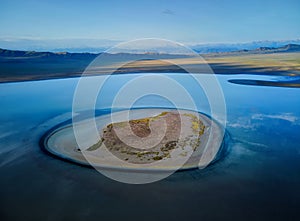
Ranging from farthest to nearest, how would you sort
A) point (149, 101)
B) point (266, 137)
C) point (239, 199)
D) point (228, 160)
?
point (149, 101) → point (266, 137) → point (228, 160) → point (239, 199)

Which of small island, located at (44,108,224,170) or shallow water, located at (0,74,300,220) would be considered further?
small island, located at (44,108,224,170)

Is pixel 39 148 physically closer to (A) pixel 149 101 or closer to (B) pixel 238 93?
(A) pixel 149 101

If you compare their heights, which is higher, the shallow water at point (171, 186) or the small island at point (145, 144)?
the small island at point (145, 144)

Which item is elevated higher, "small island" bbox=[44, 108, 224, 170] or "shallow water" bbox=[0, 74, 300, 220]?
"small island" bbox=[44, 108, 224, 170]

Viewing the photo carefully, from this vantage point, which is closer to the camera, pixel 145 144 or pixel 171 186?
pixel 171 186

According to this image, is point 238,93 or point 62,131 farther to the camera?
point 238,93

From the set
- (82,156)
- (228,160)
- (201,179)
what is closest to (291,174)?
(228,160)

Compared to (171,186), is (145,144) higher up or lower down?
higher up

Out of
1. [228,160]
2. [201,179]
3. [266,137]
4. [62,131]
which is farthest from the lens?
[62,131]

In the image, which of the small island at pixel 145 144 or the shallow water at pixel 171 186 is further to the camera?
the small island at pixel 145 144
